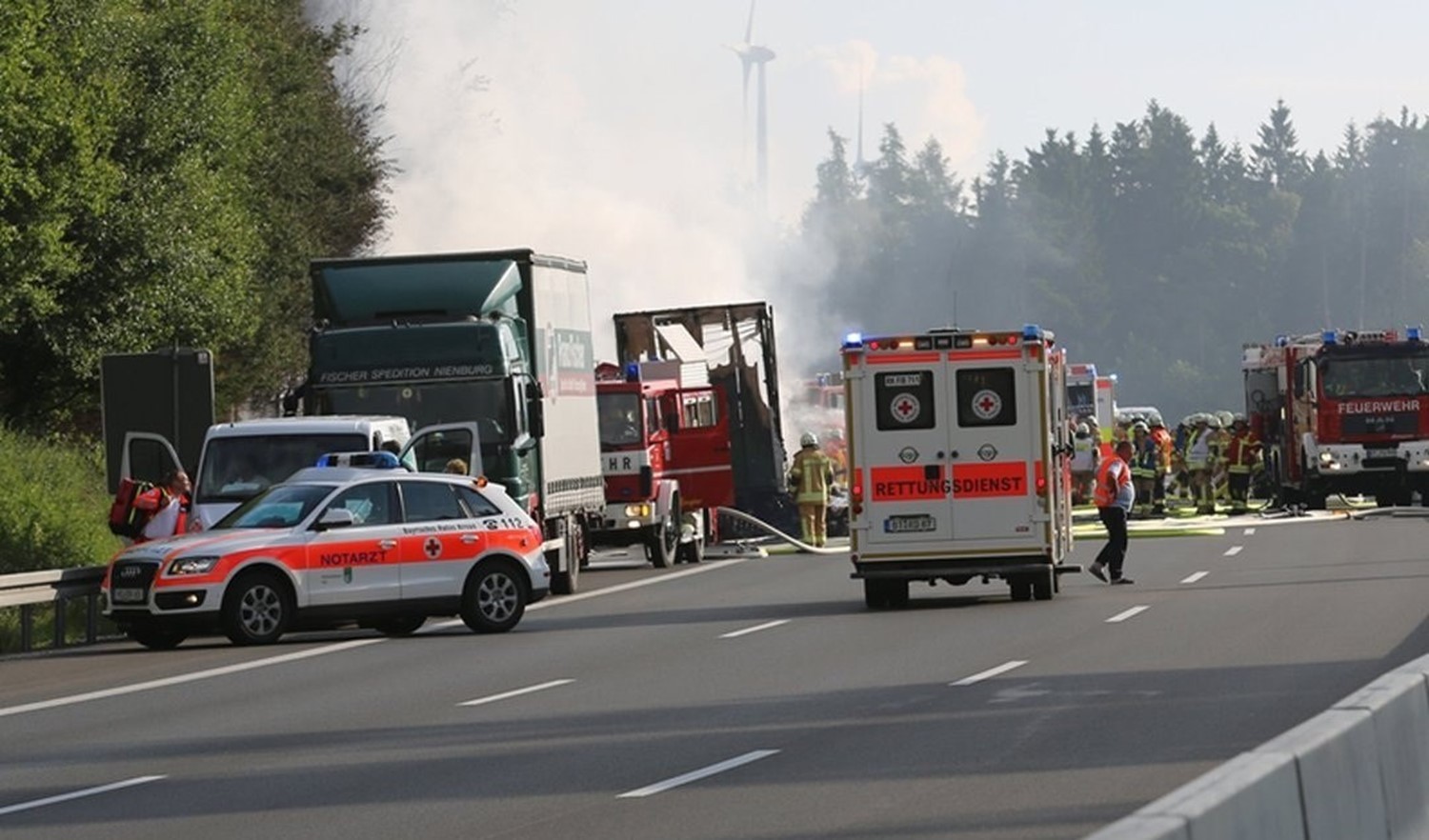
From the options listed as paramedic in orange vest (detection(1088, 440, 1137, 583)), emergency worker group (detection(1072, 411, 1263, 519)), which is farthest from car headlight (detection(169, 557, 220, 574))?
emergency worker group (detection(1072, 411, 1263, 519))

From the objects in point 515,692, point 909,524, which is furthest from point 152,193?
point 515,692

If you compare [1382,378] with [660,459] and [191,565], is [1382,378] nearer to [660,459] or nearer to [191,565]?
[660,459]

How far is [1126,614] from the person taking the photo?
25359mm

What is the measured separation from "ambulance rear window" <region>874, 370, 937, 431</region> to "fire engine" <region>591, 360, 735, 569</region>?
10104 millimetres

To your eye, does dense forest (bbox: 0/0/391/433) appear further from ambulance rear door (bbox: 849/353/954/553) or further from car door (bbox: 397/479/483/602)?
car door (bbox: 397/479/483/602)

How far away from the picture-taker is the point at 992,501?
27.5 m

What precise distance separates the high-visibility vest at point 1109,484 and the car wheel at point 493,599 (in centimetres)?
719

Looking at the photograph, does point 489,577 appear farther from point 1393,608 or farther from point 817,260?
point 817,260

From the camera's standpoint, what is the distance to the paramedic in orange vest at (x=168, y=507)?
90.6 ft

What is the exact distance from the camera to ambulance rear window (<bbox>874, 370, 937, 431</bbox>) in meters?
27.9

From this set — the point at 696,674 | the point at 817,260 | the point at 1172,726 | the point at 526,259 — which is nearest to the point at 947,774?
the point at 1172,726

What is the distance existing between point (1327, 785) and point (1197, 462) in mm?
46944

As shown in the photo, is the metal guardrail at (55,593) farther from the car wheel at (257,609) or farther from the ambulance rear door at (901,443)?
the ambulance rear door at (901,443)

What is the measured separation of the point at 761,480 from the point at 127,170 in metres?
14.8
